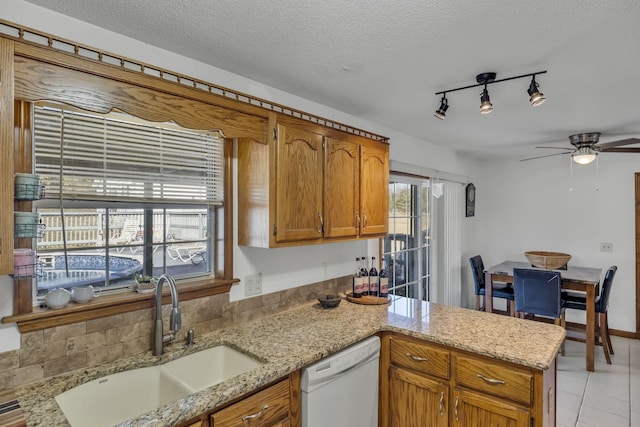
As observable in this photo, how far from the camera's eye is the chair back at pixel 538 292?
11.7ft

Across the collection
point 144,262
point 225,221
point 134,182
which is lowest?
point 144,262

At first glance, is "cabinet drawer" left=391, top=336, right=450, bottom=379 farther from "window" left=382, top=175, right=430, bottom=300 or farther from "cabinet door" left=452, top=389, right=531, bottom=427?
"window" left=382, top=175, right=430, bottom=300

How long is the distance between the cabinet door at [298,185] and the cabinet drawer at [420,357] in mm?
813

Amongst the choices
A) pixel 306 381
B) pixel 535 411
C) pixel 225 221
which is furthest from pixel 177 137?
pixel 535 411

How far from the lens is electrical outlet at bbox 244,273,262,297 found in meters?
2.21

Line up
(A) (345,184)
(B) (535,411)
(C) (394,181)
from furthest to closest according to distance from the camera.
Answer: (C) (394,181)
(A) (345,184)
(B) (535,411)

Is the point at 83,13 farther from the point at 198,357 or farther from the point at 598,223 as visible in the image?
the point at 598,223

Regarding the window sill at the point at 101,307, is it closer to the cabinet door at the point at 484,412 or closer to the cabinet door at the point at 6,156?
the cabinet door at the point at 6,156

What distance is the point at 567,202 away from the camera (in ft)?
15.7

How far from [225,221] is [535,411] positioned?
184cm

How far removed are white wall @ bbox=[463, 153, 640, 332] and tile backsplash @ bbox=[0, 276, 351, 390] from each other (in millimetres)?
4008

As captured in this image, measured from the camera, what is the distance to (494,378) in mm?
1790

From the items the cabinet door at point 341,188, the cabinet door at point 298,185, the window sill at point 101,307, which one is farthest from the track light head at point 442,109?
the window sill at point 101,307


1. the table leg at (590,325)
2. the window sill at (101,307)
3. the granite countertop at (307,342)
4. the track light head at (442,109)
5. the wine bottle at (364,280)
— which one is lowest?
the table leg at (590,325)
